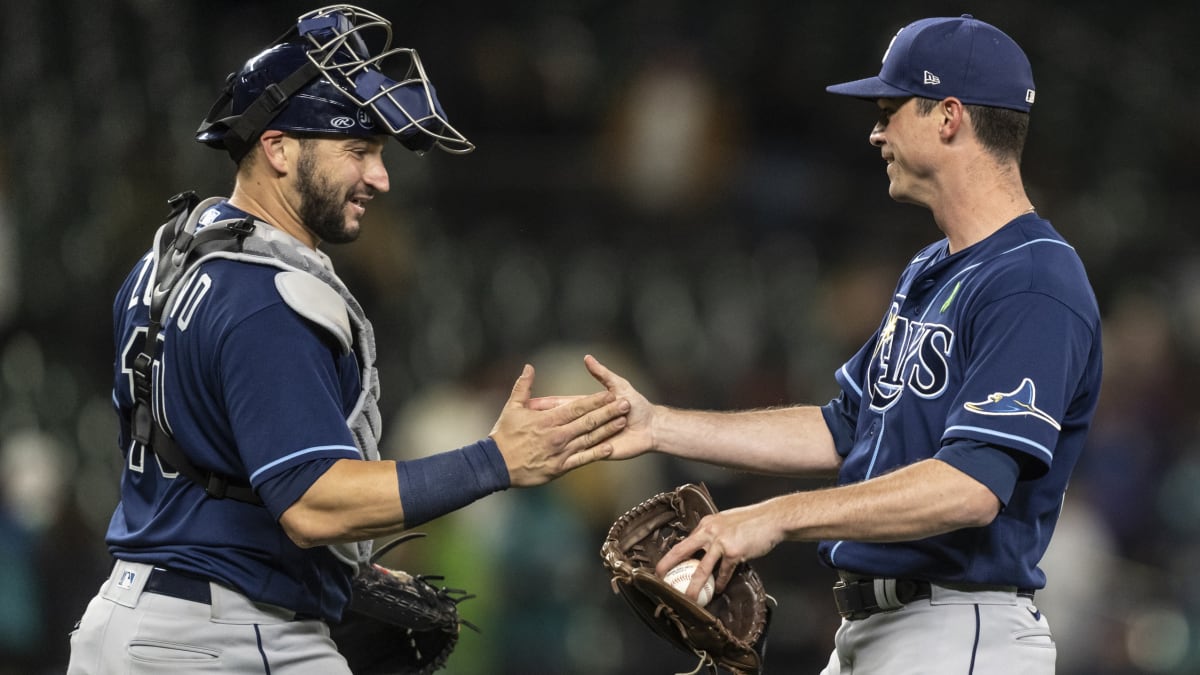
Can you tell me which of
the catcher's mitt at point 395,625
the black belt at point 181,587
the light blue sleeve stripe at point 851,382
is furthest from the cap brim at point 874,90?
the black belt at point 181,587

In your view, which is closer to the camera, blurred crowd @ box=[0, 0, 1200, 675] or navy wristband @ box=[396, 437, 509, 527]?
navy wristband @ box=[396, 437, 509, 527]

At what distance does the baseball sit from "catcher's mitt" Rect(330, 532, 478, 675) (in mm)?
745

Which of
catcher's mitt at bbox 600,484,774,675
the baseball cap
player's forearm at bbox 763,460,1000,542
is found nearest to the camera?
player's forearm at bbox 763,460,1000,542

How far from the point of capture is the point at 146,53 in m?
9.62

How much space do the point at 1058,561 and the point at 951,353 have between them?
4.96 m

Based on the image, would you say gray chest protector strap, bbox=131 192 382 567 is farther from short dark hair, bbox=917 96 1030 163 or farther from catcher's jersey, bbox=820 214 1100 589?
short dark hair, bbox=917 96 1030 163

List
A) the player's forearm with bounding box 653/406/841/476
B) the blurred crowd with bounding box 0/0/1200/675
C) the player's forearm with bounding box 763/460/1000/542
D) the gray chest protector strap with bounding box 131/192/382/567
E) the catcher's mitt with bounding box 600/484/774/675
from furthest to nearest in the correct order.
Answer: the blurred crowd with bounding box 0/0/1200/675 < the player's forearm with bounding box 653/406/841/476 < the catcher's mitt with bounding box 600/484/774/675 < the gray chest protector strap with bounding box 131/192/382/567 < the player's forearm with bounding box 763/460/1000/542

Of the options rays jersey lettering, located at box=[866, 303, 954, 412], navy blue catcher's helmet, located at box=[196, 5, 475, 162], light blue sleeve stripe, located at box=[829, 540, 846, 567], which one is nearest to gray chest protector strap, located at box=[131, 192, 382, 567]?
navy blue catcher's helmet, located at box=[196, 5, 475, 162]

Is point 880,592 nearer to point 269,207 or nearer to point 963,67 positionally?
point 963,67

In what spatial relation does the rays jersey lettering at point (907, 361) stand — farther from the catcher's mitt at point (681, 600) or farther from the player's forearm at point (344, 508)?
the player's forearm at point (344, 508)

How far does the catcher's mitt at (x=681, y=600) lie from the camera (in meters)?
3.54

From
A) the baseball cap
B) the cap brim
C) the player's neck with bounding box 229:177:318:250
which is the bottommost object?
the player's neck with bounding box 229:177:318:250

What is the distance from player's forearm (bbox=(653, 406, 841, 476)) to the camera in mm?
4152

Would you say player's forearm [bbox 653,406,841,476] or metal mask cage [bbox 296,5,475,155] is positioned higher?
metal mask cage [bbox 296,5,475,155]
